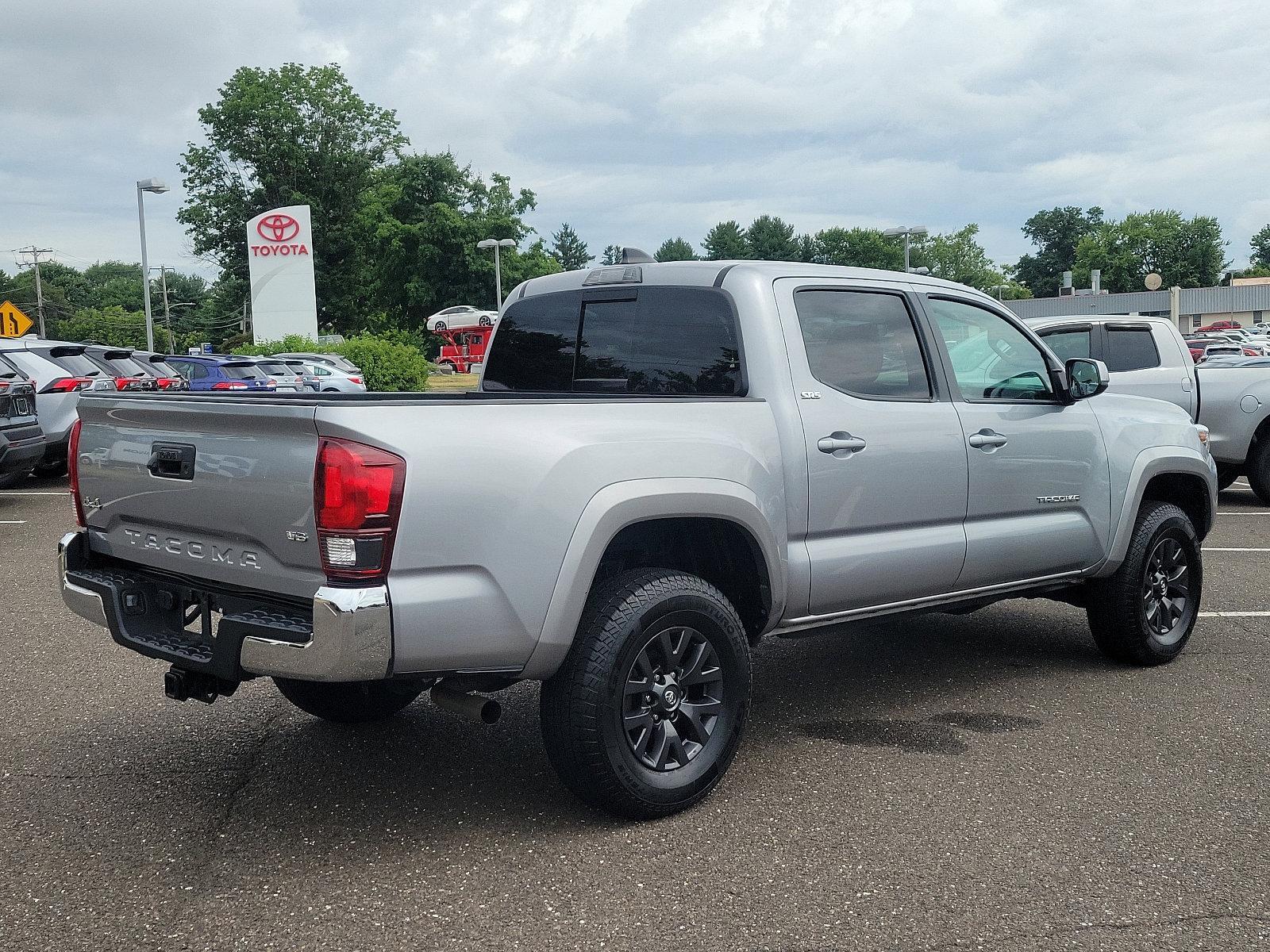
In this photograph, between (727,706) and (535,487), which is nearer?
(535,487)

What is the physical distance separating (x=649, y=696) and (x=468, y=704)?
62cm

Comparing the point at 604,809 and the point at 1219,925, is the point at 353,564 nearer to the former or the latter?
the point at 604,809

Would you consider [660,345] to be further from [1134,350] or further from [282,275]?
[282,275]

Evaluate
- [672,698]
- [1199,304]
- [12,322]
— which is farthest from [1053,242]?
[672,698]

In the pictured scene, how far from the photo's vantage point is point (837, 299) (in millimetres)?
4652

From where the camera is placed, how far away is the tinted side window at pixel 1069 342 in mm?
11086

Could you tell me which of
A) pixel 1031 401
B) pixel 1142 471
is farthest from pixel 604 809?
pixel 1142 471

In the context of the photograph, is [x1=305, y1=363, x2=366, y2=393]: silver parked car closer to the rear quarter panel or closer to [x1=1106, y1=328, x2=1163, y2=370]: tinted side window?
[x1=1106, y1=328, x2=1163, y2=370]: tinted side window

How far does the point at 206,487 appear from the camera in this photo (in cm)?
349

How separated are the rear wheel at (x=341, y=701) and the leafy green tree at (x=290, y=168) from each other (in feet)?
193

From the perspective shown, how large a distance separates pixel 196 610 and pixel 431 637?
0.90 metres

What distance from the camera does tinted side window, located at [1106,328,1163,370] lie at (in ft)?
36.2

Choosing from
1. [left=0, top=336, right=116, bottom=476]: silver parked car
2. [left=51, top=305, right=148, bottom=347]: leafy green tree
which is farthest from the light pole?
[left=51, top=305, right=148, bottom=347]: leafy green tree

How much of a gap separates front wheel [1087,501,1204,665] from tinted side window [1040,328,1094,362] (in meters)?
5.48
